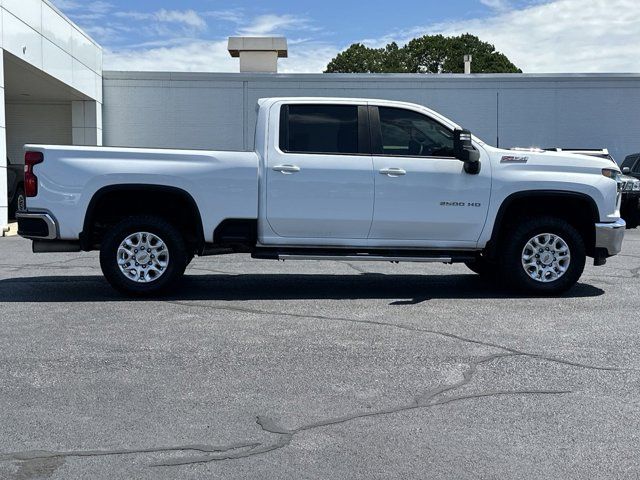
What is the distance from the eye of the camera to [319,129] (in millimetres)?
8180

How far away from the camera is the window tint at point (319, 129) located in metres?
8.10

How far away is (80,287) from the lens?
8.82m

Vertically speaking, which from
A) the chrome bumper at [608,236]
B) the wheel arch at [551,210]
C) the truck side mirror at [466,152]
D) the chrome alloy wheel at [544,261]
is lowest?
the chrome alloy wheel at [544,261]

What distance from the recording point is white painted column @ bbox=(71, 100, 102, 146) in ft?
75.3

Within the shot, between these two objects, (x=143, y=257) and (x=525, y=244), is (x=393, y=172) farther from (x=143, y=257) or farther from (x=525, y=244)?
(x=143, y=257)

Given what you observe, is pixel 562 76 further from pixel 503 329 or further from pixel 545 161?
pixel 503 329

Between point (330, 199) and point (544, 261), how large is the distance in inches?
98.8

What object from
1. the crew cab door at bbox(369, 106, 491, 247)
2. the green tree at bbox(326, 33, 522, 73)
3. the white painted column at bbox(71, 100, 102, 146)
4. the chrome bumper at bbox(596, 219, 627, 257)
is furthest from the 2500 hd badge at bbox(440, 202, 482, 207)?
the green tree at bbox(326, 33, 522, 73)

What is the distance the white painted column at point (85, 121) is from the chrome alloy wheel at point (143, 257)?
16.3 meters

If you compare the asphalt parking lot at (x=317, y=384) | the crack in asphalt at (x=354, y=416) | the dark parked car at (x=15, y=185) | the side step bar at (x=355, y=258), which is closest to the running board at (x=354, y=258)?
the side step bar at (x=355, y=258)

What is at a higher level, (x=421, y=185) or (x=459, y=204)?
(x=421, y=185)

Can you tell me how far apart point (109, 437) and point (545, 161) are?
5.80m

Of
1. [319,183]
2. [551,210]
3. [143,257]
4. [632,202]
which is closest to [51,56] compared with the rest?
[143,257]

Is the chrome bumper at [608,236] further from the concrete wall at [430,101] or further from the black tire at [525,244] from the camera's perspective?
the concrete wall at [430,101]
